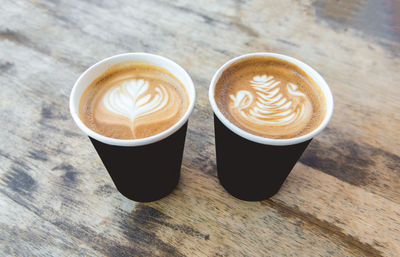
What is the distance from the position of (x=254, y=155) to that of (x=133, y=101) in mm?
362

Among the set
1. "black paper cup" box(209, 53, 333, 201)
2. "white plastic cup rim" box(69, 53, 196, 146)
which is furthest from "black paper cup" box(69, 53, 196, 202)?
"black paper cup" box(209, 53, 333, 201)

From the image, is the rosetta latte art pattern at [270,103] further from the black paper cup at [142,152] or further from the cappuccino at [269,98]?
the black paper cup at [142,152]

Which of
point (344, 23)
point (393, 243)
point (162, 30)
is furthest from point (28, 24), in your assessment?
point (393, 243)

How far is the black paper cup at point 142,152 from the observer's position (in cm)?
72

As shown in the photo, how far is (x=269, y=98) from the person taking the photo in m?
0.89

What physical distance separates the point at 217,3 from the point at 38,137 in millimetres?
1039

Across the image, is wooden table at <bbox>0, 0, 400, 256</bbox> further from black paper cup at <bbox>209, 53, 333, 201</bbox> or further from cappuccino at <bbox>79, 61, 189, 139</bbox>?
cappuccino at <bbox>79, 61, 189, 139</bbox>

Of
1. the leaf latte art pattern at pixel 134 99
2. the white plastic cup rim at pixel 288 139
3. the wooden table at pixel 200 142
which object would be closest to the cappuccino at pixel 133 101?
the leaf latte art pattern at pixel 134 99

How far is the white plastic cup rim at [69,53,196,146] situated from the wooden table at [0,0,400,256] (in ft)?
0.90

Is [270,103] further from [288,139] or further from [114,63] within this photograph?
[114,63]

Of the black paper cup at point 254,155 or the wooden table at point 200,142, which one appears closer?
the black paper cup at point 254,155

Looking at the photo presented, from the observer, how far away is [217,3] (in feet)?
5.13

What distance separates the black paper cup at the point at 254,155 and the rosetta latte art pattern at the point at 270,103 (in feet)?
0.21

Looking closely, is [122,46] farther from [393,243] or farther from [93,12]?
[393,243]
